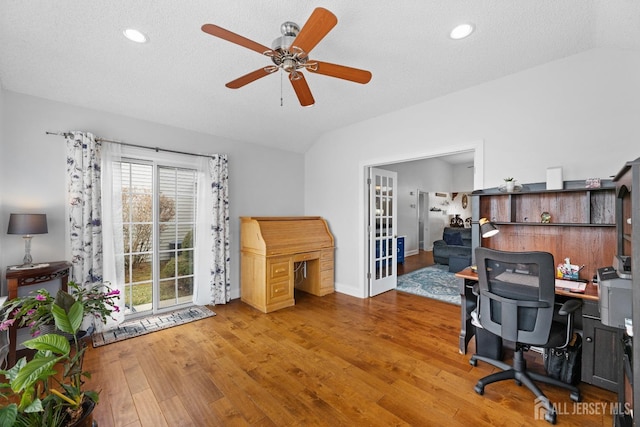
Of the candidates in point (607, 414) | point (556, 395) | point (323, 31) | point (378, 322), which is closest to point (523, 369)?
point (556, 395)

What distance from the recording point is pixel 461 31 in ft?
6.82

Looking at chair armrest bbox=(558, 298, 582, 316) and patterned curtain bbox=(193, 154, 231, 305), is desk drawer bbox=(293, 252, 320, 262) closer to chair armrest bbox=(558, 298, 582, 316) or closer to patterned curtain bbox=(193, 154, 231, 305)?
patterned curtain bbox=(193, 154, 231, 305)

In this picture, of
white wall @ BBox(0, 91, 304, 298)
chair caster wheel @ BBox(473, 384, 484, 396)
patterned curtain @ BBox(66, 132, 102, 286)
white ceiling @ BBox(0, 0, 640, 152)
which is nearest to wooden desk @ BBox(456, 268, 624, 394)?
chair caster wheel @ BBox(473, 384, 484, 396)

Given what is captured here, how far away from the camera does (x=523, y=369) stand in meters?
1.99

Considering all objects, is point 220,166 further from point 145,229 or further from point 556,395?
point 556,395

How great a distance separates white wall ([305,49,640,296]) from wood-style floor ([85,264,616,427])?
146cm

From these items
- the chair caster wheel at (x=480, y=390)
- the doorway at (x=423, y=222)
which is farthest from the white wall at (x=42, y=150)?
the doorway at (x=423, y=222)

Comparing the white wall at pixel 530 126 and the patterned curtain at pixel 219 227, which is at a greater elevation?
the white wall at pixel 530 126

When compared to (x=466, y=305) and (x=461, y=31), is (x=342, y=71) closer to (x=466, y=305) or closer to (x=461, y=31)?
(x=461, y=31)

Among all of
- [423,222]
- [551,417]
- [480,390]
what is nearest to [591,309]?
[551,417]

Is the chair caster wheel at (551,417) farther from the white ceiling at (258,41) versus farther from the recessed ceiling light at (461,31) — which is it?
the recessed ceiling light at (461,31)

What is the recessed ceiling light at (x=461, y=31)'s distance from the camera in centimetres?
202

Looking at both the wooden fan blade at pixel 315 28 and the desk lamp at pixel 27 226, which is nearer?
the wooden fan blade at pixel 315 28

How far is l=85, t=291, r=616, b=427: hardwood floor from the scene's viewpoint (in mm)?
1745
